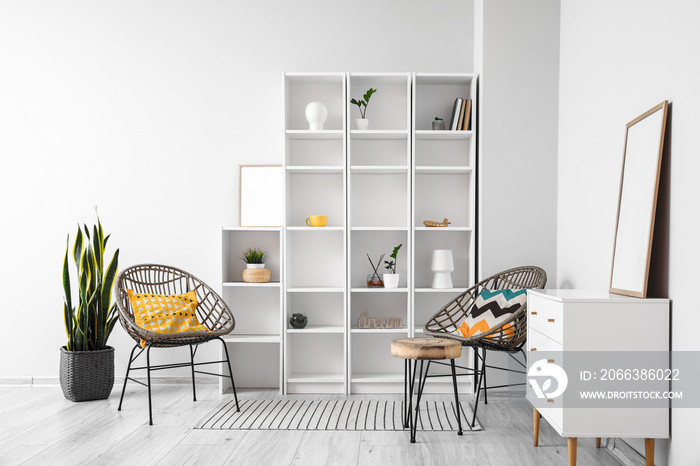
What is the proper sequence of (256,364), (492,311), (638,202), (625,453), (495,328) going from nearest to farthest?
(638,202) < (625,453) < (495,328) < (492,311) < (256,364)

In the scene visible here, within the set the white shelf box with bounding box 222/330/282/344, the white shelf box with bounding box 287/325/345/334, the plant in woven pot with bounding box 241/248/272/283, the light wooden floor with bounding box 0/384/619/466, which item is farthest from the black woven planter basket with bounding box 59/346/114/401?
the white shelf box with bounding box 287/325/345/334

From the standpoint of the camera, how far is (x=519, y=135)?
3.94 m

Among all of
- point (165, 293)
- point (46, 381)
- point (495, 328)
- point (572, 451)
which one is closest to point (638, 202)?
point (495, 328)

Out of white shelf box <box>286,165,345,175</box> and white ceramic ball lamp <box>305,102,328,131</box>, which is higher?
white ceramic ball lamp <box>305,102,328,131</box>

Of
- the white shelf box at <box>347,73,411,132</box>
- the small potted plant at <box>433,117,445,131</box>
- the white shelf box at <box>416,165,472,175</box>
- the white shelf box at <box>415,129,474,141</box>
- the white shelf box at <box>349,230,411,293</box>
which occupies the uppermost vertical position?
the white shelf box at <box>347,73,411,132</box>

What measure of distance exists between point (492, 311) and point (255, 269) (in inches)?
63.8

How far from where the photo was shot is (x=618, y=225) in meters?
2.79

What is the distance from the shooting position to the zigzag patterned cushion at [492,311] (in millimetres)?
3314

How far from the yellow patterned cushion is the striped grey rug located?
558 mm

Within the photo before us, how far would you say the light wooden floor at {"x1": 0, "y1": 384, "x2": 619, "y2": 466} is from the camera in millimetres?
2713

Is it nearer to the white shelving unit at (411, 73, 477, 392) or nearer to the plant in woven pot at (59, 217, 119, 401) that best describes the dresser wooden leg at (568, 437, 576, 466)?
the white shelving unit at (411, 73, 477, 392)

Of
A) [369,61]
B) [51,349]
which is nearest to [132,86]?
[369,61]

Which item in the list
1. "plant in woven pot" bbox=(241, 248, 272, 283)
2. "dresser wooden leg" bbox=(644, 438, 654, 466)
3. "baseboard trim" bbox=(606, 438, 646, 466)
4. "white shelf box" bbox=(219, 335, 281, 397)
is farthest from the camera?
"white shelf box" bbox=(219, 335, 281, 397)

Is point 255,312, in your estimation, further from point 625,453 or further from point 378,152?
point 625,453
